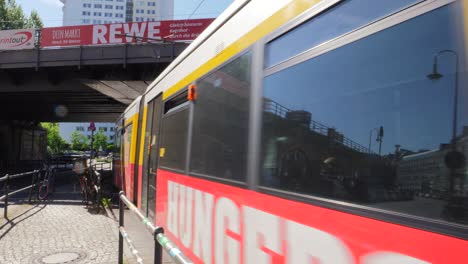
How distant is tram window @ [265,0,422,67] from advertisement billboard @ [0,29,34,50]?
83.6ft

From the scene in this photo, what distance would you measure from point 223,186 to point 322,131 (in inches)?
58.7

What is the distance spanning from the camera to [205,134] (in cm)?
445

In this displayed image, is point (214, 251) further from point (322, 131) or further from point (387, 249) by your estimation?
point (387, 249)

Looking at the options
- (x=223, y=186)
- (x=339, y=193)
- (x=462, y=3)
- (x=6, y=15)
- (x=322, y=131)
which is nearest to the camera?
(x=462, y=3)

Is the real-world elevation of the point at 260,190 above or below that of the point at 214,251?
above

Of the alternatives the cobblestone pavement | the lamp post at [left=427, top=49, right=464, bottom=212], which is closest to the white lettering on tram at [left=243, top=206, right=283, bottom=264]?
the lamp post at [left=427, top=49, right=464, bottom=212]

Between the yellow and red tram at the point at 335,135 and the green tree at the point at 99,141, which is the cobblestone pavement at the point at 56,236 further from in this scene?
the green tree at the point at 99,141

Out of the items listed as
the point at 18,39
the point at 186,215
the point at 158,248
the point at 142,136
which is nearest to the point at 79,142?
the point at 18,39

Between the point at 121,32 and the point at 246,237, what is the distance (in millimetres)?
24463

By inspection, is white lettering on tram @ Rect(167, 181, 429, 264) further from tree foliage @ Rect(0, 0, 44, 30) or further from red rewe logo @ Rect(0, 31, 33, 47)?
tree foliage @ Rect(0, 0, 44, 30)

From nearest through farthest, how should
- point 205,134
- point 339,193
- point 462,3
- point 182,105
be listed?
point 462,3 < point 339,193 < point 205,134 < point 182,105

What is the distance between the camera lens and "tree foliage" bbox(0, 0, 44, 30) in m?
53.6

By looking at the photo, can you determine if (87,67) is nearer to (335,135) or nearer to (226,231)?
(226,231)

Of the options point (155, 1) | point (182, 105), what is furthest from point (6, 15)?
point (155, 1)
